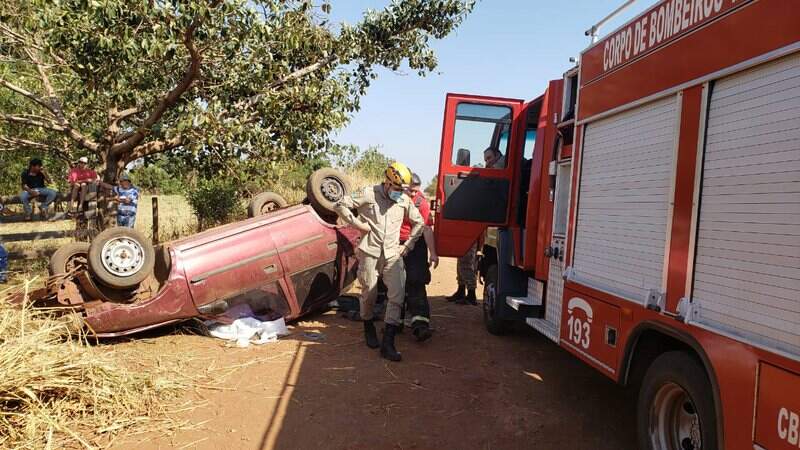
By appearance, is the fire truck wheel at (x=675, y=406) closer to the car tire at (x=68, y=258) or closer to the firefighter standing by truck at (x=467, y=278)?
the firefighter standing by truck at (x=467, y=278)

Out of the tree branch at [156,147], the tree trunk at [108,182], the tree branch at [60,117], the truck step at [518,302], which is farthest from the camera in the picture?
the tree trunk at [108,182]

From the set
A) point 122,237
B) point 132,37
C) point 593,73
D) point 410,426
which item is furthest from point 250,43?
point 410,426

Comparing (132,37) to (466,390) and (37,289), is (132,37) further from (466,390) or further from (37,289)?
(466,390)

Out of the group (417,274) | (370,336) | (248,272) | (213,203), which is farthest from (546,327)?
(213,203)

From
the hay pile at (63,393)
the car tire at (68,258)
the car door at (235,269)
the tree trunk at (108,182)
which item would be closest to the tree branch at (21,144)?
the tree trunk at (108,182)

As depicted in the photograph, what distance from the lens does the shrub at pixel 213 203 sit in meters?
12.5

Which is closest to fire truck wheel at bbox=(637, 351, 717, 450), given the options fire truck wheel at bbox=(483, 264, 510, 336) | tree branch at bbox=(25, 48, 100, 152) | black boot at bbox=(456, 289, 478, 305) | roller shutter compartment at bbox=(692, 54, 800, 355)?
Result: roller shutter compartment at bbox=(692, 54, 800, 355)

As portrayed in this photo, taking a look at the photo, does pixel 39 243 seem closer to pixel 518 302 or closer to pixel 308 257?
pixel 308 257

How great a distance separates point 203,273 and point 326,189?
6.74 ft

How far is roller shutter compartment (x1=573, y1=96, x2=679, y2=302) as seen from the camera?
122 inches

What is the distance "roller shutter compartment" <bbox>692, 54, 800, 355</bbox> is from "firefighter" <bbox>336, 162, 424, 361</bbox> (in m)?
3.20

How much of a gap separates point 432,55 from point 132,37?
5718mm

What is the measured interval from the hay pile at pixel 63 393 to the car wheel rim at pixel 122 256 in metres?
1.11

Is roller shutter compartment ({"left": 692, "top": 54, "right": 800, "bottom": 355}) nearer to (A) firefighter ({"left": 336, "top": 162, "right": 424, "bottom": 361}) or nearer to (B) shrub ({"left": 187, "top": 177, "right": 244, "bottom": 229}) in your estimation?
(A) firefighter ({"left": 336, "top": 162, "right": 424, "bottom": 361})
